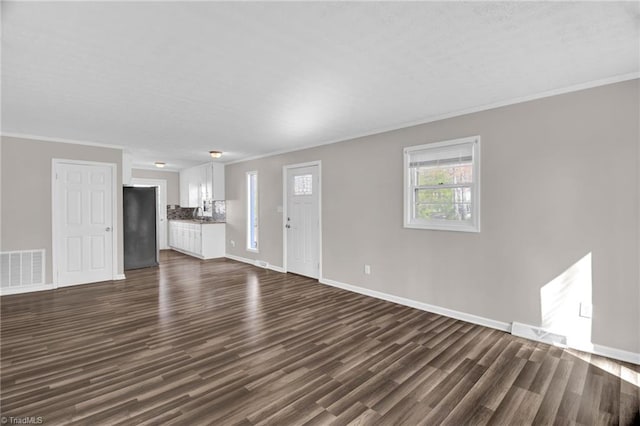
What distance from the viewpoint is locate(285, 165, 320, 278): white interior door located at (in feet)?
18.0

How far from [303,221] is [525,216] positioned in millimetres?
3547

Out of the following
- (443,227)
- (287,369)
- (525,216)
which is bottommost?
(287,369)

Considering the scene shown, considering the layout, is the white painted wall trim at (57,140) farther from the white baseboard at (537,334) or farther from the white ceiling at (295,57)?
the white baseboard at (537,334)

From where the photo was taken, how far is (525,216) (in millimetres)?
3156

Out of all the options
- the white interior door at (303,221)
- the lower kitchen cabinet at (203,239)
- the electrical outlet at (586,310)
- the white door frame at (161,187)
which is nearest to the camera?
the electrical outlet at (586,310)

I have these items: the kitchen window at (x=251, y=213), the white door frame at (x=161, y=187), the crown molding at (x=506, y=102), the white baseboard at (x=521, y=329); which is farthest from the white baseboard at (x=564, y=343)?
the white door frame at (x=161, y=187)

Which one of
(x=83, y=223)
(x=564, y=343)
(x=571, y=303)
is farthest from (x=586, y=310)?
(x=83, y=223)

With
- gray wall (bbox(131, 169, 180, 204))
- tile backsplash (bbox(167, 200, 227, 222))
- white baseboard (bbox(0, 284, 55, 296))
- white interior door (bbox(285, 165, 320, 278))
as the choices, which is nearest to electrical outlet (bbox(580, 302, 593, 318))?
white interior door (bbox(285, 165, 320, 278))

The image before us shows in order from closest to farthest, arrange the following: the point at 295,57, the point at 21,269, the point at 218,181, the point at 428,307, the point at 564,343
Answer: the point at 295,57
the point at 564,343
the point at 428,307
the point at 21,269
the point at 218,181

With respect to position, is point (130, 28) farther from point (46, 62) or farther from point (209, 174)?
point (209, 174)

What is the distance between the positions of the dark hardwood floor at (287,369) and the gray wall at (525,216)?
1.41ft

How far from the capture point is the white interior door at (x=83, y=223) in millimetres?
4984

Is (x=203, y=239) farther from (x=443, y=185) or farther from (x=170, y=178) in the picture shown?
(x=443, y=185)

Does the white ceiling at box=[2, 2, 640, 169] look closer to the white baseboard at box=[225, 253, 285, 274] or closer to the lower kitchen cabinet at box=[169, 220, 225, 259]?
the white baseboard at box=[225, 253, 285, 274]
